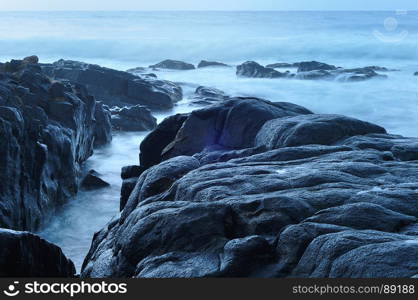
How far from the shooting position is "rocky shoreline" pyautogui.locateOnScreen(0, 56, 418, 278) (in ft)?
29.5

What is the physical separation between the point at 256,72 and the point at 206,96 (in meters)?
18.9

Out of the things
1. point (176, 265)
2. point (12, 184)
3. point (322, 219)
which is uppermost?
point (322, 219)

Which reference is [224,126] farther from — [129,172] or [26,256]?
[26,256]

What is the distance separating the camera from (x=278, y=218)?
10.1m

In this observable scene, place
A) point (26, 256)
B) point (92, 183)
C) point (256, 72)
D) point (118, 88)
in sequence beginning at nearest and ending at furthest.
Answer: point (26, 256) → point (92, 183) → point (118, 88) → point (256, 72)

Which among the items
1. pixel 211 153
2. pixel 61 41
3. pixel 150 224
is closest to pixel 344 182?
pixel 150 224

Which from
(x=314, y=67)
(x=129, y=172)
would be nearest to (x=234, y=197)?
(x=129, y=172)

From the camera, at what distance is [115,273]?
36.7 ft

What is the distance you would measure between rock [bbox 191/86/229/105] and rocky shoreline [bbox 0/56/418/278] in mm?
25486

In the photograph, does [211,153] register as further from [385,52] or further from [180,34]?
[180,34]

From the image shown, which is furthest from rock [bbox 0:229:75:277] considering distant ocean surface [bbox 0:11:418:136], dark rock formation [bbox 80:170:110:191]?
distant ocean surface [bbox 0:11:418:136]

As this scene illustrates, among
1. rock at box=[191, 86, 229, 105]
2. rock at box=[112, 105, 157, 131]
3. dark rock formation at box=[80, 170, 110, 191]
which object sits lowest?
dark rock formation at box=[80, 170, 110, 191]

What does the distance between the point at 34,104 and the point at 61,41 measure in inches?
4170

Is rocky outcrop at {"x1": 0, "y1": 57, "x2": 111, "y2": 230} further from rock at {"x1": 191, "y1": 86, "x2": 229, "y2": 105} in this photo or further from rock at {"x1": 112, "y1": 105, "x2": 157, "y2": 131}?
rock at {"x1": 191, "y1": 86, "x2": 229, "y2": 105}
